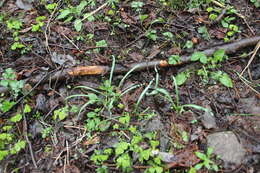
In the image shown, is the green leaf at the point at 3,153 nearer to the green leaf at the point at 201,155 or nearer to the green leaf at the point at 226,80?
the green leaf at the point at 201,155

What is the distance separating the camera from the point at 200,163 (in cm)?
222

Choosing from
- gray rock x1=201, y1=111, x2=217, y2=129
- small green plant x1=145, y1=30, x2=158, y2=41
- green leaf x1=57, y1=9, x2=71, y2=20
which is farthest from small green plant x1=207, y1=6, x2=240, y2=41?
green leaf x1=57, y1=9, x2=71, y2=20

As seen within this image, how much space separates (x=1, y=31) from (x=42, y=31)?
1.77ft

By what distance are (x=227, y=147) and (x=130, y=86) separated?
3.75 ft

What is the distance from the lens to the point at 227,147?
92.4 inches

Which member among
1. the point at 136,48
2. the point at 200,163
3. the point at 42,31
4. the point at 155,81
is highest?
the point at 42,31

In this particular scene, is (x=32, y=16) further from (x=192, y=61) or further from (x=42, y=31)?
(x=192, y=61)

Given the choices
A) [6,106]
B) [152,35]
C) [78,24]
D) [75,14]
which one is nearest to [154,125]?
[152,35]

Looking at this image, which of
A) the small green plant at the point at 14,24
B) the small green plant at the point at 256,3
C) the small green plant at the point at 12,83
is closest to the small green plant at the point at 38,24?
the small green plant at the point at 14,24

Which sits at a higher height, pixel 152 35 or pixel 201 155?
pixel 152 35

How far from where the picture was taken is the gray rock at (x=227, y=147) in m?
2.28

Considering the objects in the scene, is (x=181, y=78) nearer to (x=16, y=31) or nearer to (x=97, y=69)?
(x=97, y=69)

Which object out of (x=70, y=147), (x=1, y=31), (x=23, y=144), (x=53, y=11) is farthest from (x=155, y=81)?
(x=1, y=31)

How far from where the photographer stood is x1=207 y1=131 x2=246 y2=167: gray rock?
2277 mm
